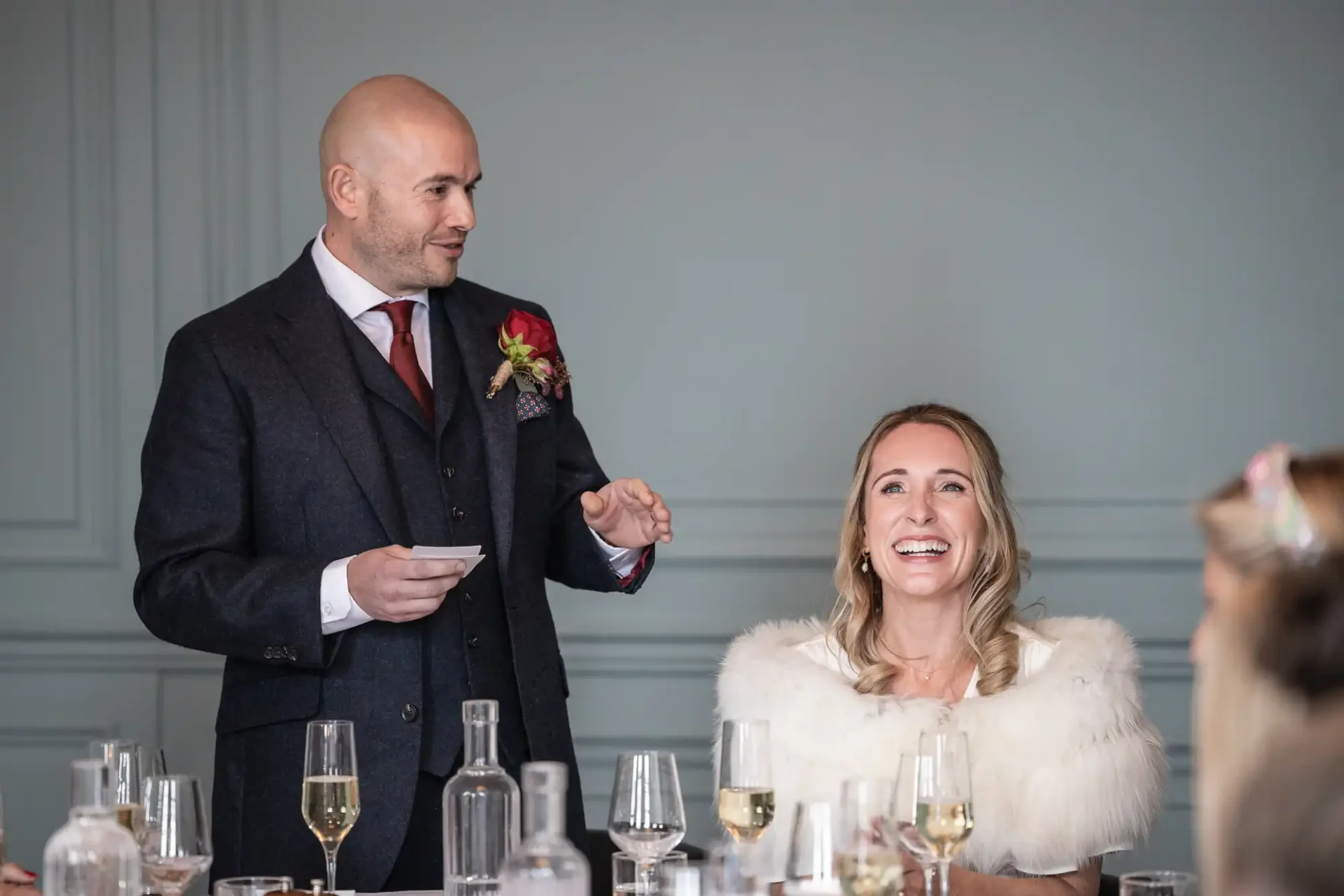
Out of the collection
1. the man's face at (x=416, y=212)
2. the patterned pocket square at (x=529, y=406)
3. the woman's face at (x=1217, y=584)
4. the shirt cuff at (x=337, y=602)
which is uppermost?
the man's face at (x=416, y=212)

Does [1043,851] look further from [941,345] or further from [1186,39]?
[1186,39]

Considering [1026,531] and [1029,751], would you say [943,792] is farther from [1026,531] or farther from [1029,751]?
[1026,531]

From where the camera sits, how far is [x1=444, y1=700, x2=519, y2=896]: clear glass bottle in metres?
1.96

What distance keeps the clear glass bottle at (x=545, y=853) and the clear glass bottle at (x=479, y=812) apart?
306mm

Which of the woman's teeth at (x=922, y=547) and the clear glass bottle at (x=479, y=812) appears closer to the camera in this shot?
the clear glass bottle at (x=479, y=812)

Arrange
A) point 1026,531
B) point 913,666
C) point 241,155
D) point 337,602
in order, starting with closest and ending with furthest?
point 337,602
point 913,666
point 1026,531
point 241,155

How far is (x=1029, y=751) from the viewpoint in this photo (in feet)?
8.29

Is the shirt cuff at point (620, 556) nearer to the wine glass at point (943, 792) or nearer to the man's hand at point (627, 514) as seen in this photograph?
the man's hand at point (627, 514)

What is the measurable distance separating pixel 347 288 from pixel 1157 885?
74.5 inches

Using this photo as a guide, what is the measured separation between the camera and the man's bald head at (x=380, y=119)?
3.02m

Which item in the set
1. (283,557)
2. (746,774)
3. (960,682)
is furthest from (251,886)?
(960,682)

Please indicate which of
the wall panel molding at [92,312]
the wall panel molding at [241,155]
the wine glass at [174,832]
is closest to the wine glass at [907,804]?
the wine glass at [174,832]

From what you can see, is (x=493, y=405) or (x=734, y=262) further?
(x=734, y=262)

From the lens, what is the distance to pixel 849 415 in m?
4.27
